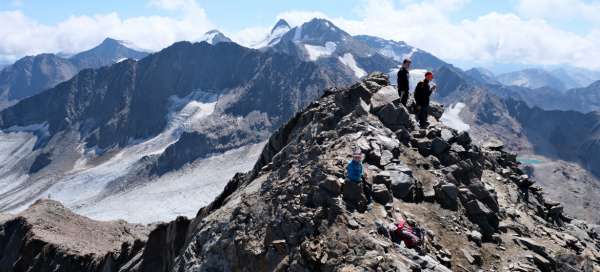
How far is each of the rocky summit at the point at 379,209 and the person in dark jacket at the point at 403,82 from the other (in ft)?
2.76

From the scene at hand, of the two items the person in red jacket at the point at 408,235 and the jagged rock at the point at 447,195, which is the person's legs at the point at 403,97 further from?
the person in red jacket at the point at 408,235

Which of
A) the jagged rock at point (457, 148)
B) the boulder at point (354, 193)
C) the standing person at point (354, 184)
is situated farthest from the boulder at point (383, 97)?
the boulder at point (354, 193)

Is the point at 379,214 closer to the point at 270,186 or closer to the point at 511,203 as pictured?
the point at 270,186

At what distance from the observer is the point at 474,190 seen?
96.1 ft

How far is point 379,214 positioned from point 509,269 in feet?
21.4

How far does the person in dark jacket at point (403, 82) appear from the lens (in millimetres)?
34484

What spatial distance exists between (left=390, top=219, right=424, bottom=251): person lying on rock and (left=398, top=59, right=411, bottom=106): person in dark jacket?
13.8 meters

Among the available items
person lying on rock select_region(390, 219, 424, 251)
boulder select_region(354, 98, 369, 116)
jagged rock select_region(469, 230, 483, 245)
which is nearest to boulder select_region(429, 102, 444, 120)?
boulder select_region(354, 98, 369, 116)

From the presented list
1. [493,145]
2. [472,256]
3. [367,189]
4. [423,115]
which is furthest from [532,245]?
[493,145]

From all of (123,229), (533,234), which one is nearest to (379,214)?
(533,234)

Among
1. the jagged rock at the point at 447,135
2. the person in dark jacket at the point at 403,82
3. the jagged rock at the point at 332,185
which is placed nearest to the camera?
the jagged rock at the point at 332,185

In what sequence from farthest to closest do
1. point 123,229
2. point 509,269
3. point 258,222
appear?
point 123,229 < point 258,222 < point 509,269

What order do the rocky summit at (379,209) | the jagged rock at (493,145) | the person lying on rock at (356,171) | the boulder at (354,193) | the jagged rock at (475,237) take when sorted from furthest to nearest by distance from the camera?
1. the jagged rock at (493,145)
2. the jagged rock at (475,237)
3. the boulder at (354,193)
4. the person lying on rock at (356,171)
5. the rocky summit at (379,209)

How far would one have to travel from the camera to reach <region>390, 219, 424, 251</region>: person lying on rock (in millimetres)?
22469
